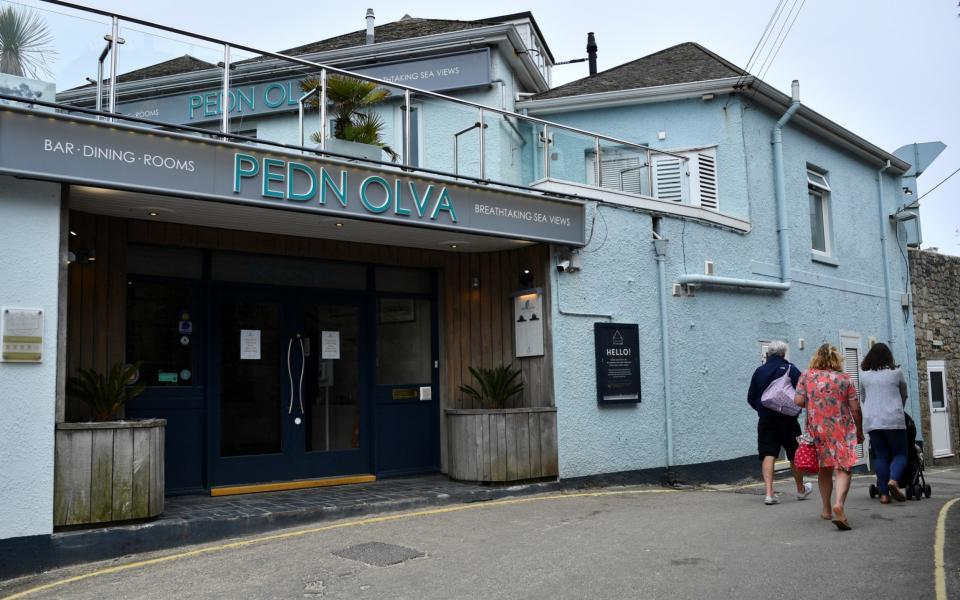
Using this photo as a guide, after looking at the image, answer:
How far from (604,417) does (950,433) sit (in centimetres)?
1127

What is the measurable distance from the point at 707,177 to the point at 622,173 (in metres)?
2.41

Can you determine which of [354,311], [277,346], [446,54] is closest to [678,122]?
[446,54]

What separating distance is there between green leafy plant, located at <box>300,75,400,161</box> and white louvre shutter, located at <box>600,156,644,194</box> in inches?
136

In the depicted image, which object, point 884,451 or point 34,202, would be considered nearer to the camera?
point 34,202

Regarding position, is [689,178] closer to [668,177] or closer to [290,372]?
[668,177]

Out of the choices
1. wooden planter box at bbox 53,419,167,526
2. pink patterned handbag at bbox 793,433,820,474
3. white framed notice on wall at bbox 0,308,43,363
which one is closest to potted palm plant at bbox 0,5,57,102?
white framed notice on wall at bbox 0,308,43,363

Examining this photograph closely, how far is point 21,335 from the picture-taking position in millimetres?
6660

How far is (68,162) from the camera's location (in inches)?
267

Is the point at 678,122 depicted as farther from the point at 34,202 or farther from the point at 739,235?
the point at 34,202

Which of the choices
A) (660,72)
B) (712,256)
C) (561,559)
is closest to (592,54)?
(660,72)

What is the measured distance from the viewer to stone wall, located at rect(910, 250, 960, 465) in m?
17.5

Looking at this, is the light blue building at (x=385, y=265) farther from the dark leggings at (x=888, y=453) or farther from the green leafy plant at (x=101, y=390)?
the dark leggings at (x=888, y=453)

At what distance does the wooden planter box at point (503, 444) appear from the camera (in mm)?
9727

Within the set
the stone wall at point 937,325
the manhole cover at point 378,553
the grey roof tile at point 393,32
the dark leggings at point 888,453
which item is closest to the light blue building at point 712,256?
the stone wall at point 937,325
